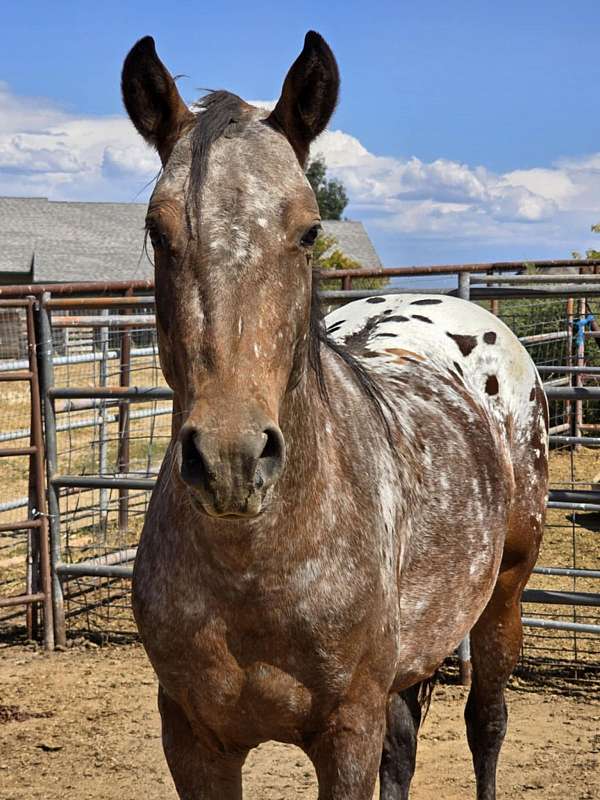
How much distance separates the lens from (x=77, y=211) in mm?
38000

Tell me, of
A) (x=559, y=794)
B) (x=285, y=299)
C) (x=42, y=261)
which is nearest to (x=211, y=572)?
(x=285, y=299)

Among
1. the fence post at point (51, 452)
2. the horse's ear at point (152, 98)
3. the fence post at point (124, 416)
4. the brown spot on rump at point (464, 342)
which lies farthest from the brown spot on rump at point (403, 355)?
the fence post at point (124, 416)

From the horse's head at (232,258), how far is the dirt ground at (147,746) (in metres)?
2.69

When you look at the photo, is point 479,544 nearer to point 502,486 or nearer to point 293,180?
point 502,486

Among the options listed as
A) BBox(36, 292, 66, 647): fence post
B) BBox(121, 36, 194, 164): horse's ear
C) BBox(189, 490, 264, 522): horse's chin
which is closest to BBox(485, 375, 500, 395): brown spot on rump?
BBox(121, 36, 194, 164): horse's ear

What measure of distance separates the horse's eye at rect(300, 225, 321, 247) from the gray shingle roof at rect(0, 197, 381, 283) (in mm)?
29487

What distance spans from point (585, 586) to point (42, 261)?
96.5 feet

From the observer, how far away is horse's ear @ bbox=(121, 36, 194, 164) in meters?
2.24

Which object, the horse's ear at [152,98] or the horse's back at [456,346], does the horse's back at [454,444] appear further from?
the horse's ear at [152,98]

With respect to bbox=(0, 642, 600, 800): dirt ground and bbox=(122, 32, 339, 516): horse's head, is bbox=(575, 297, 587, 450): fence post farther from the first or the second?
bbox=(122, 32, 339, 516): horse's head

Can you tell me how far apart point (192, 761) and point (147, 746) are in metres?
2.27

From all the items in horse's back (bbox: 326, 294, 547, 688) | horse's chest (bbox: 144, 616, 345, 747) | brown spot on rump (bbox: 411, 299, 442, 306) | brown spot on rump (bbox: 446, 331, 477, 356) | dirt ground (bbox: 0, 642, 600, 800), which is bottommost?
dirt ground (bbox: 0, 642, 600, 800)

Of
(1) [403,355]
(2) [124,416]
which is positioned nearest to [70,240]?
(2) [124,416]

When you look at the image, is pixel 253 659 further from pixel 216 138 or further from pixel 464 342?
pixel 464 342
